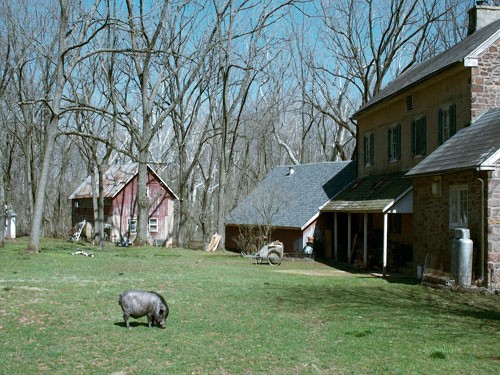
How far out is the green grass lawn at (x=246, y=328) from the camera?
8.79 m

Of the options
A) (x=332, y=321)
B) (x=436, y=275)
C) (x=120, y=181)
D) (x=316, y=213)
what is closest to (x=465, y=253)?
(x=436, y=275)

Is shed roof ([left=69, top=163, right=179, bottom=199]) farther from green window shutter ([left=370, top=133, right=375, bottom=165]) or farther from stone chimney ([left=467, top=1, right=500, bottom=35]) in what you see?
stone chimney ([left=467, top=1, right=500, bottom=35])

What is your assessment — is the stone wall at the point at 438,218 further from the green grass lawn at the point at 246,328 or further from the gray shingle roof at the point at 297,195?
the gray shingle roof at the point at 297,195

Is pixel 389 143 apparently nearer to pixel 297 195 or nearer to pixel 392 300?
pixel 297 195

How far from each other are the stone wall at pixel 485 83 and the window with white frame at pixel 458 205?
8.62 feet

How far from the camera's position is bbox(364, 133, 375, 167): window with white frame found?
28.5 metres

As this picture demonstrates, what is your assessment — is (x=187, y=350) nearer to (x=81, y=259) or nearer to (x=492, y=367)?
(x=492, y=367)

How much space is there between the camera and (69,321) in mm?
11586

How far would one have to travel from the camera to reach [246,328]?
11.4 m

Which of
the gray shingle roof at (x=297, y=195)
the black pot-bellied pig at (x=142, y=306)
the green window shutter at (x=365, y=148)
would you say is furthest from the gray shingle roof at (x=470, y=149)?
the gray shingle roof at (x=297, y=195)

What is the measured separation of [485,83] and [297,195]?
592 inches

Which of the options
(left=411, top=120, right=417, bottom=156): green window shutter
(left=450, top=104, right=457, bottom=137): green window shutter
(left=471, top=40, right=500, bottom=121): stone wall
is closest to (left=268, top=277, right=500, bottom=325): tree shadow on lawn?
(left=450, top=104, right=457, bottom=137): green window shutter

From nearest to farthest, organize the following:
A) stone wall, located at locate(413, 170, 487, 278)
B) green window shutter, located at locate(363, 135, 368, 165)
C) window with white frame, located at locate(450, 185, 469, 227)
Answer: stone wall, located at locate(413, 170, 487, 278) → window with white frame, located at locate(450, 185, 469, 227) → green window shutter, located at locate(363, 135, 368, 165)

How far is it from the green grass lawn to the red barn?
2821cm
